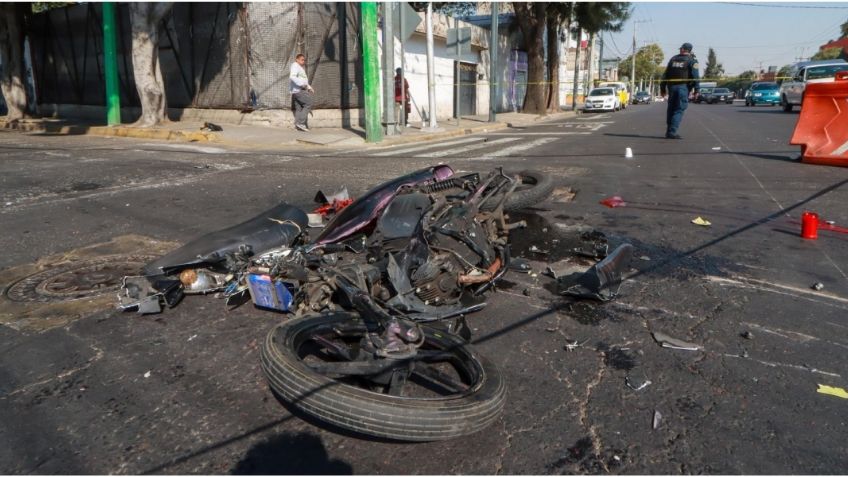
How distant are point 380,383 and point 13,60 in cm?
2126

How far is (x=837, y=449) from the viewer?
1938 mm

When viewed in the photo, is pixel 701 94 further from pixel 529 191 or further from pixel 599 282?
pixel 599 282

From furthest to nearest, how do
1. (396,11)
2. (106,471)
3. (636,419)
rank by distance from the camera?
(396,11)
(636,419)
(106,471)

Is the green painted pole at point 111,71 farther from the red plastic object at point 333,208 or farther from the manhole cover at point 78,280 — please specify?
the manhole cover at point 78,280

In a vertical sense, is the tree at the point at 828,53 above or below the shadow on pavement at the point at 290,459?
above

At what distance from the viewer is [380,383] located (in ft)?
7.20

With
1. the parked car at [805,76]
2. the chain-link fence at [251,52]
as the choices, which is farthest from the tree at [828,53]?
the chain-link fence at [251,52]

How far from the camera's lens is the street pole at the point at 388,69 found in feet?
46.5

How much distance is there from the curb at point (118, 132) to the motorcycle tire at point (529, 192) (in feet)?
31.3

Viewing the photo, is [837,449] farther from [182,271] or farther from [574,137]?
[574,137]

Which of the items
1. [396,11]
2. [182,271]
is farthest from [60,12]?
[182,271]

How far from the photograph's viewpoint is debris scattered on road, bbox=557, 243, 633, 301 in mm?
3348

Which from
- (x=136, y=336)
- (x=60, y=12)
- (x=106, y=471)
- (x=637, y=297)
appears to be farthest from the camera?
(x=60, y=12)

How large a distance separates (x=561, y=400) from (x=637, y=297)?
1.40m
